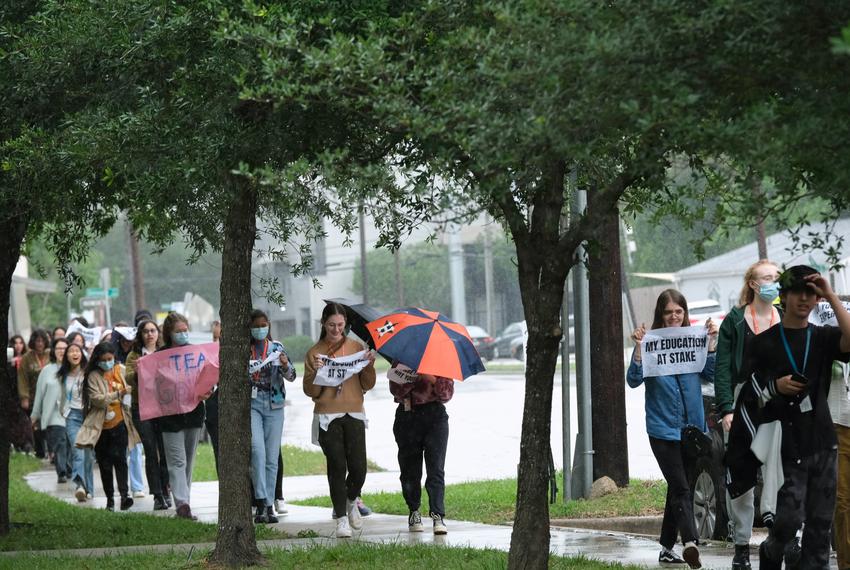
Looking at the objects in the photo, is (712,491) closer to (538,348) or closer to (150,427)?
(538,348)

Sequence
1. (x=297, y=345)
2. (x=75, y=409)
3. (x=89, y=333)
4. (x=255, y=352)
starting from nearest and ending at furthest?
(x=255, y=352) → (x=75, y=409) → (x=89, y=333) → (x=297, y=345)

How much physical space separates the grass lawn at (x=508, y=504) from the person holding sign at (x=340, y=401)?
131cm

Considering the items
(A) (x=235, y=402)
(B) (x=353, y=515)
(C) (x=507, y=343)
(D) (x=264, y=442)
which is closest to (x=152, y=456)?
(D) (x=264, y=442)

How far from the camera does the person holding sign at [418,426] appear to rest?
1154 centimetres

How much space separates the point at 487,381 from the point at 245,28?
35056 mm

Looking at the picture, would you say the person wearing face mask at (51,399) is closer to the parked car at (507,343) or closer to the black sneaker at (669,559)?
the black sneaker at (669,559)

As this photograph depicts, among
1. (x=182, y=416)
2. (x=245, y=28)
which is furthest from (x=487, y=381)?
(x=245, y=28)

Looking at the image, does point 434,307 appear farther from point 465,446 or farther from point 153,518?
point 153,518

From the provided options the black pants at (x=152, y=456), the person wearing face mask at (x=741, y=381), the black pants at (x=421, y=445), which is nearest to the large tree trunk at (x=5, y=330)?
the black pants at (x=152, y=456)

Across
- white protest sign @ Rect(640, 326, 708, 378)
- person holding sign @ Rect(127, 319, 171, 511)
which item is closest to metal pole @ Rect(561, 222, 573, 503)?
white protest sign @ Rect(640, 326, 708, 378)

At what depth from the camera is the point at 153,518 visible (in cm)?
1334

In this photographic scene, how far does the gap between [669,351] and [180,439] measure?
5.83 meters

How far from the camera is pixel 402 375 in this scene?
11.6 metres

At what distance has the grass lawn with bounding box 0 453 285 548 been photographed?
11625mm
